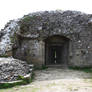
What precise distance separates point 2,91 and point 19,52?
4.47m

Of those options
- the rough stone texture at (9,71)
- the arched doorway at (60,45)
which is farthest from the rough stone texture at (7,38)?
the arched doorway at (60,45)

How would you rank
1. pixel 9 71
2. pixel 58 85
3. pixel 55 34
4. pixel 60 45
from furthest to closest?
pixel 60 45 < pixel 55 34 < pixel 9 71 < pixel 58 85

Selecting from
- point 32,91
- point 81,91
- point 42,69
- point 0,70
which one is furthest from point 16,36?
point 81,91

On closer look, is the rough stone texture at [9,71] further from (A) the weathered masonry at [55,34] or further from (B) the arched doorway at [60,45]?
(B) the arched doorway at [60,45]

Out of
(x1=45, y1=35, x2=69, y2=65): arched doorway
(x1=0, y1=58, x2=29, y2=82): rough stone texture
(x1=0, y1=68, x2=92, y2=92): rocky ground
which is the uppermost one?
(x1=45, y1=35, x2=69, y2=65): arched doorway

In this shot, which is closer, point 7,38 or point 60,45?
point 7,38

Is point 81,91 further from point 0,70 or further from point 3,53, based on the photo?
point 3,53

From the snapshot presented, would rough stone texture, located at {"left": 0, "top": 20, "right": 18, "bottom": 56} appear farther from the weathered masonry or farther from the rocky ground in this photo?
the rocky ground

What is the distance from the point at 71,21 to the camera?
28.4 ft

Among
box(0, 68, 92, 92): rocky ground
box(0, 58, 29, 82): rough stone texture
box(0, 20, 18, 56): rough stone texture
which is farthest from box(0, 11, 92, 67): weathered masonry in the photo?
box(0, 68, 92, 92): rocky ground

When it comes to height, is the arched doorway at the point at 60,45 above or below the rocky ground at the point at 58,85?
above

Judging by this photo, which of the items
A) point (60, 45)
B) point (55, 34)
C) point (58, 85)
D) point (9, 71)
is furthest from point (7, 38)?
point (58, 85)

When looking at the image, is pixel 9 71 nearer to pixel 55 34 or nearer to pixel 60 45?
pixel 55 34

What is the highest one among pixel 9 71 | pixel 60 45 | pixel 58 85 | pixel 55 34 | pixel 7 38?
pixel 55 34
